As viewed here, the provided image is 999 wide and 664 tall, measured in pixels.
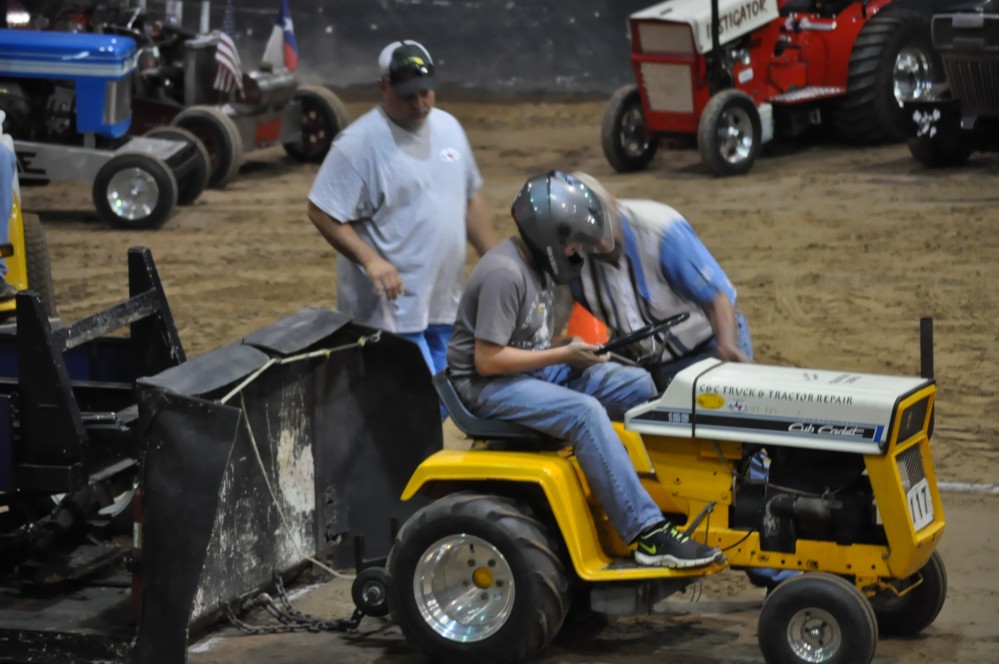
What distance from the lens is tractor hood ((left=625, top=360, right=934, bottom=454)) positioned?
502cm

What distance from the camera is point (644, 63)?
1503cm

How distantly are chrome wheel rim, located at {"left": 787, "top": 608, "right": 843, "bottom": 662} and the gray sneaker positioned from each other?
31 centimetres

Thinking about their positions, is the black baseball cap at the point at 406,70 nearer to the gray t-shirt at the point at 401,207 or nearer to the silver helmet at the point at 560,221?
the gray t-shirt at the point at 401,207

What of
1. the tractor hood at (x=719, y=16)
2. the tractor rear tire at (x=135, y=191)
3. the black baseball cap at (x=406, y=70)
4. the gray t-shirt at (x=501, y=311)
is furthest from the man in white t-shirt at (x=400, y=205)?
the tractor hood at (x=719, y=16)

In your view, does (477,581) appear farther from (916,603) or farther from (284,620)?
(916,603)

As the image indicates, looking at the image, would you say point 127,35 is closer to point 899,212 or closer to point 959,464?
point 899,212

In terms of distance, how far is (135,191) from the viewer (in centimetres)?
1382

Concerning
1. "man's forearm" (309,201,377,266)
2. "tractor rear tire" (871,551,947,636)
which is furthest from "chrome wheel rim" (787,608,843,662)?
"man's forearm" (309,201,377,266)

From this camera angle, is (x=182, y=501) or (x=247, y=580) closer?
(x=182, y=501)

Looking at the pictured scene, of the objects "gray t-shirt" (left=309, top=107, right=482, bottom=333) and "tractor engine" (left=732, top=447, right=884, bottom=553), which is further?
"gray t-shirt" (left=309, top=107, right=482, bottom=333)

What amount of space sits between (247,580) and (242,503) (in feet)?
0.88

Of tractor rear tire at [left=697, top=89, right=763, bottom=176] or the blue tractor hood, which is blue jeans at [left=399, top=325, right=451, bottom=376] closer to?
the blue tractor hood

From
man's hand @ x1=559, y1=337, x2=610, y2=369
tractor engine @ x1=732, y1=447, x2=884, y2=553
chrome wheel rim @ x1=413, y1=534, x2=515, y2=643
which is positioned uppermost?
man's hand @ x1=559, y1=337, x2=610, y2=369

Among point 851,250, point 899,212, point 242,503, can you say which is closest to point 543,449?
point 242,503
